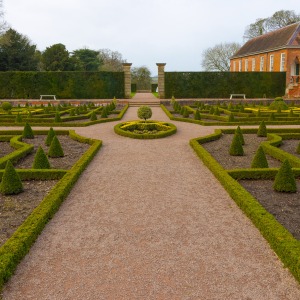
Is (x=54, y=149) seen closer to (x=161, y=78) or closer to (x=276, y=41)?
(x=161, y=78)

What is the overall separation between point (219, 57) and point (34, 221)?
67345mm

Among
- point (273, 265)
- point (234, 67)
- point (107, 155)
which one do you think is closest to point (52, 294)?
point (273, 265)

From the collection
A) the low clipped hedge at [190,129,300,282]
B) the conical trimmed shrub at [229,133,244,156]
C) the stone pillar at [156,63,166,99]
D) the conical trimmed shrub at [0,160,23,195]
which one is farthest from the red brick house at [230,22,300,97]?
the conical trimmed shrub at [0,160,23,195]

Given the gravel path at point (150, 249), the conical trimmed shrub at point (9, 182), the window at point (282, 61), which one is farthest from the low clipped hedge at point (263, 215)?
the window at point (282, 61)

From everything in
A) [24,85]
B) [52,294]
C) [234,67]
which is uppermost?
[234,67]

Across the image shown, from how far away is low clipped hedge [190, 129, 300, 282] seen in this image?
194 inches

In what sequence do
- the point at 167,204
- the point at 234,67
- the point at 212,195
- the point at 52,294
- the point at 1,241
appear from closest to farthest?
the point at 52,294 → the point at 1,241 → the point at 167,204 → the point at 212,195 → the point at 234,67

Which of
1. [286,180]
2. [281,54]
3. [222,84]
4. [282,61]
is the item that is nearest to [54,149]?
[286,180]

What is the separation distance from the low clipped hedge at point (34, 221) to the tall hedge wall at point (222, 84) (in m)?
28.7

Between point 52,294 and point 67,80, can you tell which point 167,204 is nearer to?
point 52,294

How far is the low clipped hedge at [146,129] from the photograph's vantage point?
15594 mm

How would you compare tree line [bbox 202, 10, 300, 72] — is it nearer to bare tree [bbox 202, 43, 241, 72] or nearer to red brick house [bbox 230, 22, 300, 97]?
bare tree [bbox 202, 43, 241, 72]

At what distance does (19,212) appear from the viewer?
7.11m

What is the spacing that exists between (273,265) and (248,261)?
358 mm
